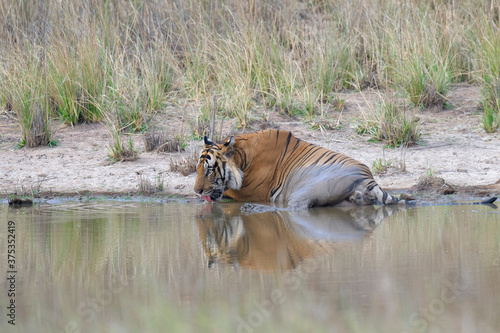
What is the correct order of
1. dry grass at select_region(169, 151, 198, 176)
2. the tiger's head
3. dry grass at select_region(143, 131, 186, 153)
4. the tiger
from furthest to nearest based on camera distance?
dry grass at select_region(143, 131, 186, 153)
dry grass at select_region(169, 151, 198, 176)
the tiger's head
the tiger

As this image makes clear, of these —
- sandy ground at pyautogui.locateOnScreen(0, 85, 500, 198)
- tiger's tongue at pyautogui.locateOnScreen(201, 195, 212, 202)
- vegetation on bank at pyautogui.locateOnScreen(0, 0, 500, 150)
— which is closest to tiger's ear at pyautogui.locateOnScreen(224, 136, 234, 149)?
tiger's tongue at pyautogui.locateOnScreen(201, 195, 212, 202)

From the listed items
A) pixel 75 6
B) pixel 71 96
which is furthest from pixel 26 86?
pixel 75 6

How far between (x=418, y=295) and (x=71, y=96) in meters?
7.59

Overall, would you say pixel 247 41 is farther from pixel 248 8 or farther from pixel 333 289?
pixel 333 289

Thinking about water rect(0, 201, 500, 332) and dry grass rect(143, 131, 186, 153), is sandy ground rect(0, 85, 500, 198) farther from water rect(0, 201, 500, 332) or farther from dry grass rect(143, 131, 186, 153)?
water rect(0, 201, 500, 332)

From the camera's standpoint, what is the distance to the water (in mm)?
3119

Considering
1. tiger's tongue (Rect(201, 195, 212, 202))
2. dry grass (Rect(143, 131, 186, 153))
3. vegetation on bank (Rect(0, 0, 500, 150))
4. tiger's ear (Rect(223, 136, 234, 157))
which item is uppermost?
vegetation on bank (Rect(0, 0, 500, 150))

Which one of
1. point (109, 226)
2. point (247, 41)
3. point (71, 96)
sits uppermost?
point (247, 41)

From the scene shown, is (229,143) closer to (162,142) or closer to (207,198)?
(207,198)

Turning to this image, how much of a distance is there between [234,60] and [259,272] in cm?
690

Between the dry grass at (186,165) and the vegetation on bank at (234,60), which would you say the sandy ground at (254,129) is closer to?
the dry grass at (186,165)

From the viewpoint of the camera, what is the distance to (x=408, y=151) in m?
Answer: 8.93

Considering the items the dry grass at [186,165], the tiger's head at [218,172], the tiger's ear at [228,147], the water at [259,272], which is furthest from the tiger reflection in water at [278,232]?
the dry grass at [186,165]

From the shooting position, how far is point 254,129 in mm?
9828
